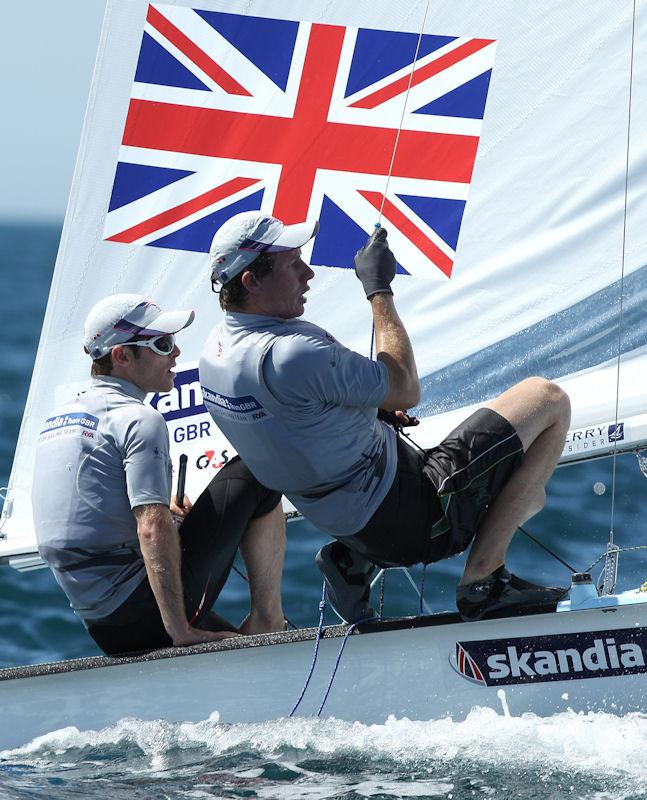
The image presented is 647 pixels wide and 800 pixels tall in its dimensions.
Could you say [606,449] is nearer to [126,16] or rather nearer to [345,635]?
[345,635]

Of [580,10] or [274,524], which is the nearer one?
[274,524]

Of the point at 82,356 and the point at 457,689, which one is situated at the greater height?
the point at 82,356

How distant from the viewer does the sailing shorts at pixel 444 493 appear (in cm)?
332

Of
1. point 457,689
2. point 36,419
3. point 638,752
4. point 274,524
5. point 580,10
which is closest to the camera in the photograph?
point 638,752

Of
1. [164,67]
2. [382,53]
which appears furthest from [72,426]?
[382,53]

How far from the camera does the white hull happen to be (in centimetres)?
329

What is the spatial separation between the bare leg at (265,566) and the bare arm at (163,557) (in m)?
0.24

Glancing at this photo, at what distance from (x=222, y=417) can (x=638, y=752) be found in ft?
3.68

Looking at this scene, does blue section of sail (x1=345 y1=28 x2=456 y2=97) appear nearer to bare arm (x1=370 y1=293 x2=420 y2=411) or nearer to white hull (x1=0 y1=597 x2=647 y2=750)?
bare arm (x1=370 y1=293 x2=420 y2=411)

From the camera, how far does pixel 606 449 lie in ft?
12.5

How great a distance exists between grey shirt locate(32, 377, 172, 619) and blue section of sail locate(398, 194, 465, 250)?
38.5 inches

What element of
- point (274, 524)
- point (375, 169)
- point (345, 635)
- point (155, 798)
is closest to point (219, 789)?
point (155, 798)

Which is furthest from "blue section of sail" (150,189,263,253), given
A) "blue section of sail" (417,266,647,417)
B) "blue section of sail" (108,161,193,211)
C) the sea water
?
the sea water

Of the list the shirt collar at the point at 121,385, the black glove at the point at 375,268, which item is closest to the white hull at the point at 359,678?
the shirt collar at the point at 121,385
